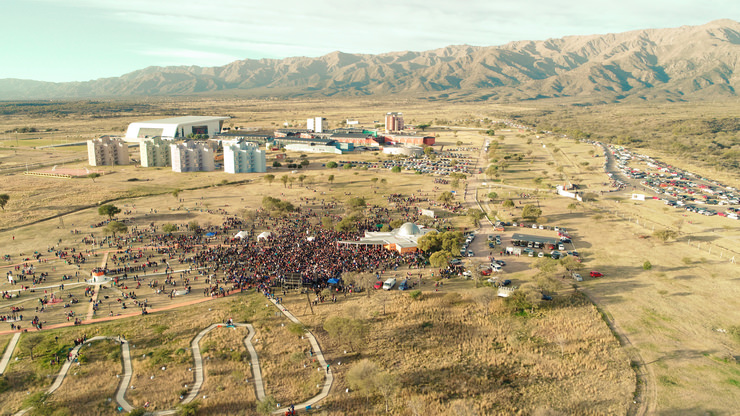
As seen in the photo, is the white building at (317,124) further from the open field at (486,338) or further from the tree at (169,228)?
the tree at (169,228)

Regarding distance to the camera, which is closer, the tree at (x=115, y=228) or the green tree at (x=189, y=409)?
the green tree at (x=189, y=409)

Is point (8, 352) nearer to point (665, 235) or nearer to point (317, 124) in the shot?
point (665, 235)

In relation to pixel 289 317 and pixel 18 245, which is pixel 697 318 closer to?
pixel 289 317

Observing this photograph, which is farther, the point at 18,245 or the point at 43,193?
the point at 43,193

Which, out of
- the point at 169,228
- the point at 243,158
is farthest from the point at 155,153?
the point at 169,228

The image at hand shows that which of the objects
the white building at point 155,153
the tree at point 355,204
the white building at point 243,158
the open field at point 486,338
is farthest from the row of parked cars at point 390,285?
the white building at point 155,153

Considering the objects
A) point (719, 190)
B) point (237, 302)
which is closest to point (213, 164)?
point (237, 302)
